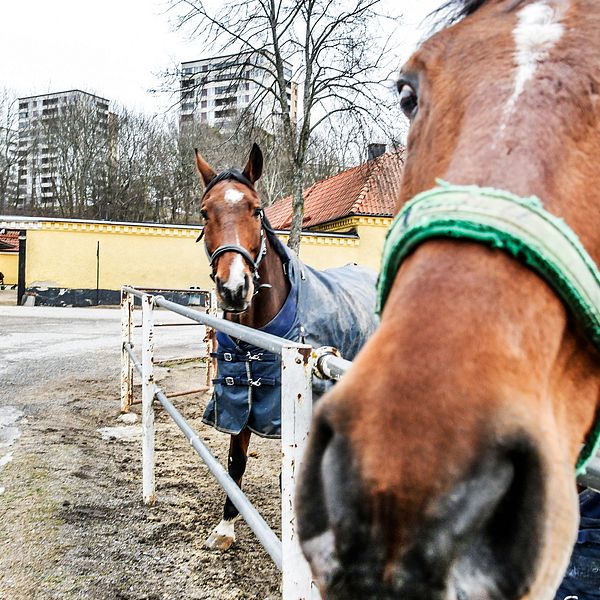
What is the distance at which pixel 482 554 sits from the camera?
0.63 meters

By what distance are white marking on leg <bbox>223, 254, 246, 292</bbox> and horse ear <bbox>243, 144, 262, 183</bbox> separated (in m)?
1.10

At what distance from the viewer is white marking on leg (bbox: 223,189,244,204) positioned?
12.2ft

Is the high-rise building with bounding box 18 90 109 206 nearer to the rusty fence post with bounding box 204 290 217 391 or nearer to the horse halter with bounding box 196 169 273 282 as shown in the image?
the rusty fence post with bounding box 204 290 217 391

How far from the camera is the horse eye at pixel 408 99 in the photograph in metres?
1.24

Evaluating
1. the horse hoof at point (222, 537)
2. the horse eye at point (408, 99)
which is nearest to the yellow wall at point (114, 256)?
the horse hoof at point (222, 537)

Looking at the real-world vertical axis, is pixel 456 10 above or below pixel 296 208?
below

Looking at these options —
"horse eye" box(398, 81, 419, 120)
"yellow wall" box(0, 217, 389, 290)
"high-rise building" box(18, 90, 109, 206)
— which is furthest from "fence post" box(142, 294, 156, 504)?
"high-rise building" box(18, 90, 109, 206)

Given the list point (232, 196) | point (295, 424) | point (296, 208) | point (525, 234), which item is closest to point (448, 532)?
point (525, 234)

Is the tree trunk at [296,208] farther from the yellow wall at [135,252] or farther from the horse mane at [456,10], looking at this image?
the horse mane at [456,10]

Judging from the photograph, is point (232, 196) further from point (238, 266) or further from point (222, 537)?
point (222, 537)

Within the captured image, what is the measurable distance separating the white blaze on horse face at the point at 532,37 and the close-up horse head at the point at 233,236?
2373 millimetres

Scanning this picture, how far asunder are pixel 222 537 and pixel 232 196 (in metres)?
2.12

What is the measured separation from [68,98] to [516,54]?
3840 cm

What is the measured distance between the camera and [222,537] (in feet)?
9.77
